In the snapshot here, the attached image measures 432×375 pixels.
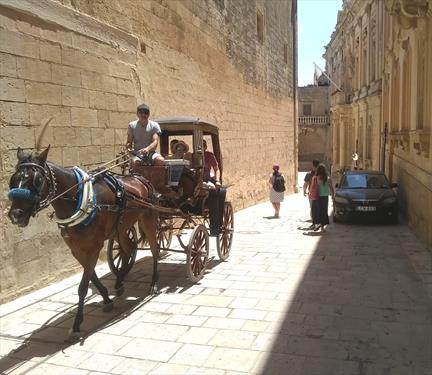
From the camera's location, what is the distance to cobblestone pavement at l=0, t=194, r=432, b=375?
13.5 feet

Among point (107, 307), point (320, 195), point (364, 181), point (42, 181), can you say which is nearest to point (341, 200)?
point (364, 181)

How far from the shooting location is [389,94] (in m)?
17.1

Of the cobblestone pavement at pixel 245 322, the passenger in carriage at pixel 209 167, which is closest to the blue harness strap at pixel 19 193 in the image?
the cobblestone pavement at pixel 245 322

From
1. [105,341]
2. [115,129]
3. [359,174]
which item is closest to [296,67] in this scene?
[359,174]

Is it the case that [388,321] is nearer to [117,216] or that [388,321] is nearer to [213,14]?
[117,216]

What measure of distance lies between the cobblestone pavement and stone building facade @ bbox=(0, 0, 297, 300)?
2.66 feet

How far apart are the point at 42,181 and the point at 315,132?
145 feet

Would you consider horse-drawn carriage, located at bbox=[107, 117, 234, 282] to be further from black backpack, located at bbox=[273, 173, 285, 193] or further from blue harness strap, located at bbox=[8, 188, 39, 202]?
black backpack, located at bbox=[273, 173, 285, 193]

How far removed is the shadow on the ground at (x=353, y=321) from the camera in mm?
4074

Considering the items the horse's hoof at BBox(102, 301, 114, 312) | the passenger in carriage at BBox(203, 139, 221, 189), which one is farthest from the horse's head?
the passenger in carriage at BBox(203, 139, 221, 189)

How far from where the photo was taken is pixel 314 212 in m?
11.1

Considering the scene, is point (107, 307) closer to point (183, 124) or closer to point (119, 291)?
point (119, 291)

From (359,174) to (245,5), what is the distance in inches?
269

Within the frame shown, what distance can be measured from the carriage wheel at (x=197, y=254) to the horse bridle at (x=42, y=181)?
2.33 metres
